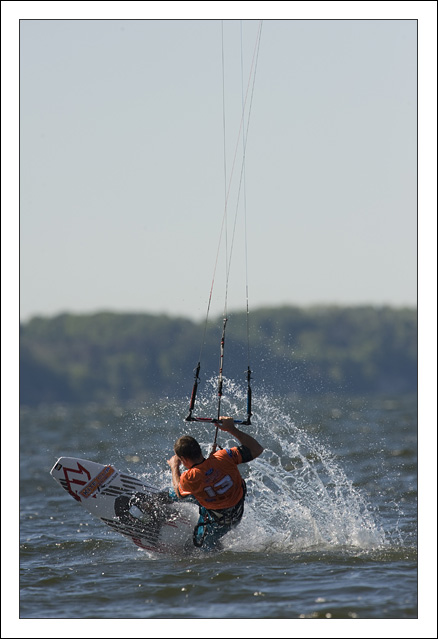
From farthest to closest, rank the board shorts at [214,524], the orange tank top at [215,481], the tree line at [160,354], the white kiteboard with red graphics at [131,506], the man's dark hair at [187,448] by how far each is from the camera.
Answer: the tree line at [160,354]
the white kiteboard with red graphics at [131,506]
the board shorts at [214,524]
the orange tank top at [215,481]
the man's dark hair at [187,448]

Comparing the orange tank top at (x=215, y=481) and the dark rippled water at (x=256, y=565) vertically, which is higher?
the orange tank top at (x=215, y=481)

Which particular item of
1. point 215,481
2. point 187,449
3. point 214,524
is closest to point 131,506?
point 214,524

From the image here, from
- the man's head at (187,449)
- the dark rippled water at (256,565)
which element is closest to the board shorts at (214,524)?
the dark rippled water at (256,565)

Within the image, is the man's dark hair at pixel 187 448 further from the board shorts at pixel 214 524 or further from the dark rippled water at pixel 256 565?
the dark rippled water at pixel 256 565

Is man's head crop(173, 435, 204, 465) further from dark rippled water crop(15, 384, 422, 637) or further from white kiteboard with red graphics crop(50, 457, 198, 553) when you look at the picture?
white kiteboard with red graphics crop(50, 457, 198, 553)

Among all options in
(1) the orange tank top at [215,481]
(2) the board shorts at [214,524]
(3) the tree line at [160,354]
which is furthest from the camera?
(3) the tree line at [160,354]

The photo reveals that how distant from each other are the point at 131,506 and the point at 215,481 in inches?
62.7

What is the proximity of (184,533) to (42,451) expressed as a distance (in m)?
16.7

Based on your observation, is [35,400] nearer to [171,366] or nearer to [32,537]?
[171,366]

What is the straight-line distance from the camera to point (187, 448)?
31.9 feet

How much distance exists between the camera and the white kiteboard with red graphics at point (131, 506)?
10875 mm

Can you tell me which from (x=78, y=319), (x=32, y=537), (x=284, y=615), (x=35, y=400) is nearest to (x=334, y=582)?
(x=284, y=615)

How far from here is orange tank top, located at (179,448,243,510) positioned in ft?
32.3

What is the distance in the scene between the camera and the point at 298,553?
34.5 feet
